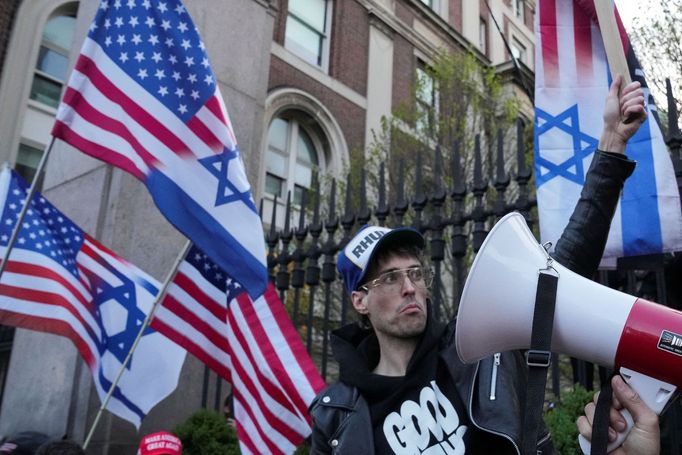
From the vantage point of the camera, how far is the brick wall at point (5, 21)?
12.1 meters

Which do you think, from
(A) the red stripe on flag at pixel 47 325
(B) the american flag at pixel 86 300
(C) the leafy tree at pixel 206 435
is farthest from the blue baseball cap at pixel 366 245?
(C) the leafy tree at pixel 206 435

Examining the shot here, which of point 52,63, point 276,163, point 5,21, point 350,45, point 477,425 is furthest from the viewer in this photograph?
point 350,45

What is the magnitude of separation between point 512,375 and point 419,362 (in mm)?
371

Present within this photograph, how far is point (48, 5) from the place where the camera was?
12680 millimetres

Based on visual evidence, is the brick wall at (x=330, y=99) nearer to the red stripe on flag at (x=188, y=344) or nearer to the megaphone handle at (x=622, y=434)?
the red stripe on flag at (x=188, y=344)

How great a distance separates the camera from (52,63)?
1297cm

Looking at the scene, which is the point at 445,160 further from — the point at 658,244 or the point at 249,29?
the point at 658,244

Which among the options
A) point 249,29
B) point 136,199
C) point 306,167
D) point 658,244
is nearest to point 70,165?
point 136,199

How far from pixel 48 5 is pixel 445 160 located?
8506 mm

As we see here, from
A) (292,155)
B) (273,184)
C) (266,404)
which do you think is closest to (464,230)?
(266,404)

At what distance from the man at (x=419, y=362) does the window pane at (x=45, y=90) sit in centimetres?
1158

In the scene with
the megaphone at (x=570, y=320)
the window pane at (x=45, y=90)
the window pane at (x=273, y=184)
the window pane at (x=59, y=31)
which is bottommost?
the megaphone at (x=570, y=320)

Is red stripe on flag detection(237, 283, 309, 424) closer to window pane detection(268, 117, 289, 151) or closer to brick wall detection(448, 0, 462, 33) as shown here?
window pane detection(268, 117, 289, 151)

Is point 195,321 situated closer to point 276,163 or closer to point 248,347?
point 248,347
